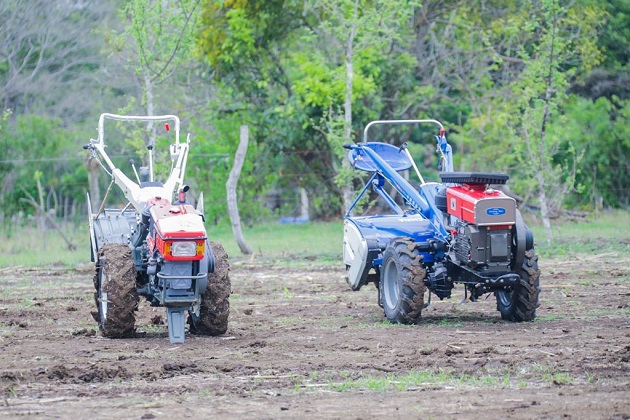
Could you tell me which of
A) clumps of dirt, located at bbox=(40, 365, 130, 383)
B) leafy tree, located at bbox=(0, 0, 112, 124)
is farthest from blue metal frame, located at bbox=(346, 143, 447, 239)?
leafy tree, located at bbox=(0, 0, 112, 124)

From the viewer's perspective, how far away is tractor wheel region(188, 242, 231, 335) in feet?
35.7

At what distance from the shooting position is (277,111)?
94.8 feet

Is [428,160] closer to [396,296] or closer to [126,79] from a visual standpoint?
[126,79]

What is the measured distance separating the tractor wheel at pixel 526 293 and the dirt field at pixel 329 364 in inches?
7.7

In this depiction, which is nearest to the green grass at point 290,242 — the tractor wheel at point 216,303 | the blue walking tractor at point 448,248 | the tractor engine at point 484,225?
the blue walking tractor at point 448,248

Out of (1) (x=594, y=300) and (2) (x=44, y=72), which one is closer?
(1) (x=594, y=300)

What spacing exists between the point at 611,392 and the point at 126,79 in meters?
30.1

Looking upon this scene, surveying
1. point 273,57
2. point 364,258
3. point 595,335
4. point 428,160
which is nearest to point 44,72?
point 273,57

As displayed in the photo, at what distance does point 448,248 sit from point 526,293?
959mm

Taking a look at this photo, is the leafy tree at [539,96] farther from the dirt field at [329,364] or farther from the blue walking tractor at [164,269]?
the blue walking tractor at [164,269]

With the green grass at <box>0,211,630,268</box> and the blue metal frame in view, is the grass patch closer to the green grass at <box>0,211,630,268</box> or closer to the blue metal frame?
the blue metal frame

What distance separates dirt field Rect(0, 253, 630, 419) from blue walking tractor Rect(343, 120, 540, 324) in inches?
12.9

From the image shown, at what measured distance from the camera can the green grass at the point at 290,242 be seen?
20969mm

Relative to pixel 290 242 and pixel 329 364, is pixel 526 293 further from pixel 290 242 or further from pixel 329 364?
pixel 290 242
